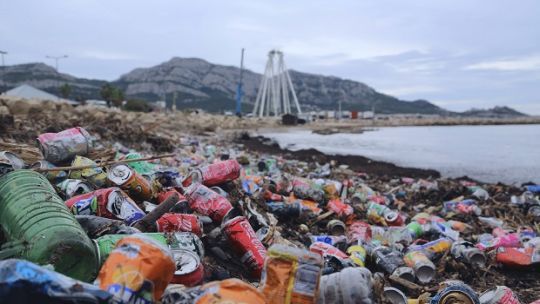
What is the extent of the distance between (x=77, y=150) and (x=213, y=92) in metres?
139

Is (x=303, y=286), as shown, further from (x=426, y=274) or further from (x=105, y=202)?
(x=426, y=274)

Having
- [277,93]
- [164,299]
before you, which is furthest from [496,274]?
[277,93]

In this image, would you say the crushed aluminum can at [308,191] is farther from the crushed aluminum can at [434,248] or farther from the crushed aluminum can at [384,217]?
the crushed aluminum can at [434,248]

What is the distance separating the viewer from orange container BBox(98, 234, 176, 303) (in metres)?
1.58

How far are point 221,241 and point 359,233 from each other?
180cm

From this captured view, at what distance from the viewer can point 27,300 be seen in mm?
1436

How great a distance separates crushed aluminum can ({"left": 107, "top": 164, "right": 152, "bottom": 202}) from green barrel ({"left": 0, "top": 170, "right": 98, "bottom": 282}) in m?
0.86

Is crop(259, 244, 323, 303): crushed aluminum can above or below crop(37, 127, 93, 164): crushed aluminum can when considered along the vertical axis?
below

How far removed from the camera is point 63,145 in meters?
3.89

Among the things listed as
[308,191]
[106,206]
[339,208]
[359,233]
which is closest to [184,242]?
[106,206]

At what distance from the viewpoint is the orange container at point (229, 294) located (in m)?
1.60

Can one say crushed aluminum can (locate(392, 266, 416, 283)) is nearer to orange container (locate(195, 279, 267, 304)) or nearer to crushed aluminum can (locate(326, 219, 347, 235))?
crushed aluminum can (locate(326, 219, 347, 235))

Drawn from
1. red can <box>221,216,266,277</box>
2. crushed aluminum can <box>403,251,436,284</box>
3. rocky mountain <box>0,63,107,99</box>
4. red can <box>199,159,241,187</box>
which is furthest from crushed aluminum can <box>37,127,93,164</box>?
rocky mountain <box>0,63,107,99</box>

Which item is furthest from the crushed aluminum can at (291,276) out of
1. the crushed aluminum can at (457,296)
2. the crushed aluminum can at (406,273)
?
the crushed aluminum can at (406,273)
